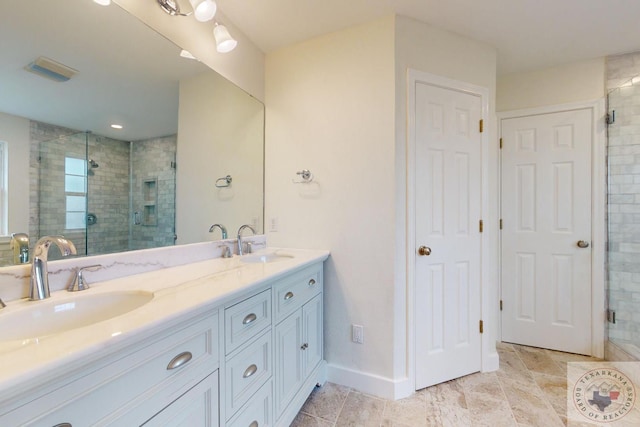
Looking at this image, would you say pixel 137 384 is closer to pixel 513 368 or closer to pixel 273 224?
pixel 273 224

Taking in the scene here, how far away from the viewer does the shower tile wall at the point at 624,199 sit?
199 centimetres

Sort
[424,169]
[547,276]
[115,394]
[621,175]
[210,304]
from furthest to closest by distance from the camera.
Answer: [547,276]
[621,175]
[424,169]
[210,304]
[115,394]

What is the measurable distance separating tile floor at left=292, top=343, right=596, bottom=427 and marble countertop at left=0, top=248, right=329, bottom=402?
89cm

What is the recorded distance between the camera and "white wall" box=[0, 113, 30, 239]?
884 millimetres

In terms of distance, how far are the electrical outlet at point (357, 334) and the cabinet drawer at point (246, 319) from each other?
75 centimetres

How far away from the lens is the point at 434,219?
1.79 m

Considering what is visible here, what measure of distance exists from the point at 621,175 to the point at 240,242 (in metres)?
2.88

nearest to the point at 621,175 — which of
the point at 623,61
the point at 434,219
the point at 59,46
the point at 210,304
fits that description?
the point at 623,61

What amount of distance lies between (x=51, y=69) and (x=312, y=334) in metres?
1.74

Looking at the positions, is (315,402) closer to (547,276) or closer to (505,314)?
(505,314)

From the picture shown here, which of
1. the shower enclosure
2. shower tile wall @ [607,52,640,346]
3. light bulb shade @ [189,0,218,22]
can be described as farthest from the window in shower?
shower tile wall @ [607,52,640,346]

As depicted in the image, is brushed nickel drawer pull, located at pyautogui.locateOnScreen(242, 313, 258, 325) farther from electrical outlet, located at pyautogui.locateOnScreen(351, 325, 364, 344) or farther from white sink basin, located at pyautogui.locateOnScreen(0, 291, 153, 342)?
electrical outlet, located at pyautogui.locateOnScreen(351, 325, 364, 344)

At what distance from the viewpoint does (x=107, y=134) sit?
1.18 metres

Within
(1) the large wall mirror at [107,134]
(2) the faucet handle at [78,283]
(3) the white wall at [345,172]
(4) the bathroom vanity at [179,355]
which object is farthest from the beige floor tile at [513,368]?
(2) the faucet handle at [78,283]
